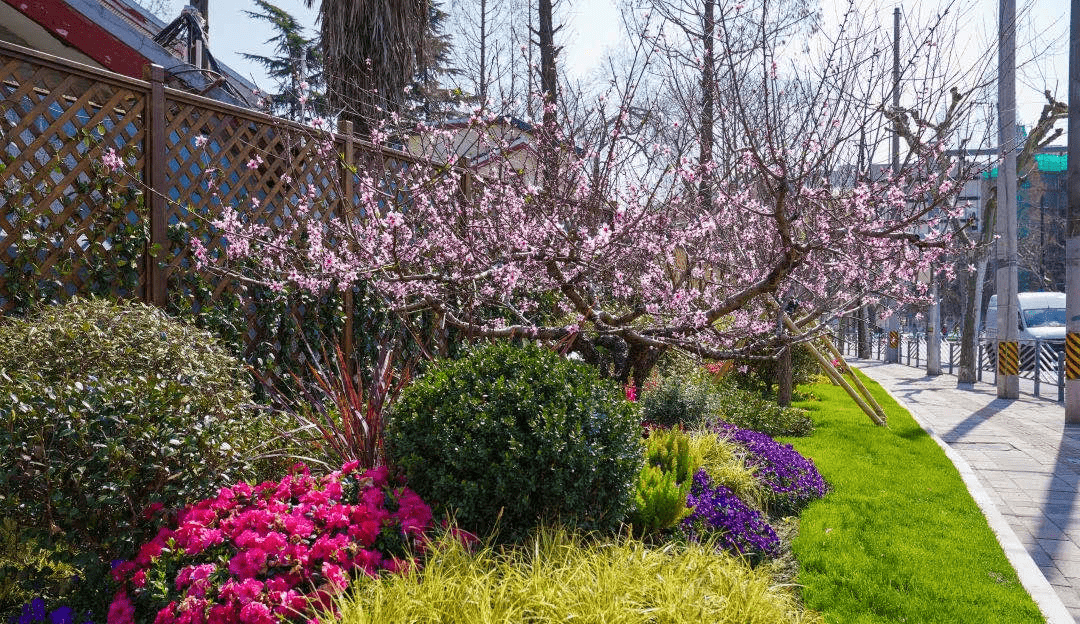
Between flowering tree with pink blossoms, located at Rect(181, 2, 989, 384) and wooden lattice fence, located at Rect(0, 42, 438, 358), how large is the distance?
36cm

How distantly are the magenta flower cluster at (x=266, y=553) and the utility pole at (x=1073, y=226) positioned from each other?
34.6 feet

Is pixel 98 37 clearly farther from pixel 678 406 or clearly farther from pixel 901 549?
pixel 901 549

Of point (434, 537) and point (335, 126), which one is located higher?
point (335, 126)

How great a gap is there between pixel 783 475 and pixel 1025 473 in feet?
11.0

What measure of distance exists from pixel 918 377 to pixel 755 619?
1815 cm

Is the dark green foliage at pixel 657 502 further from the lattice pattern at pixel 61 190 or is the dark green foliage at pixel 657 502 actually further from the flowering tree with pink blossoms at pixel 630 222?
the lattice pattern at pixel 61 190

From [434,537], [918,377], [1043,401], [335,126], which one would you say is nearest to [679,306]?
[434,537]

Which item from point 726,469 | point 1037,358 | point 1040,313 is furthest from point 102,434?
point 1040,313

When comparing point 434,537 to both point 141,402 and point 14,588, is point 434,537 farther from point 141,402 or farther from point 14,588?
point 14,588

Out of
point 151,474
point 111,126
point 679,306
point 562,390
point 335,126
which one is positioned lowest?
point 151,474

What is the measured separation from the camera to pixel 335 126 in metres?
7.17

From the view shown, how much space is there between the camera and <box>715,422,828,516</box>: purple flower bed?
5.08 metres

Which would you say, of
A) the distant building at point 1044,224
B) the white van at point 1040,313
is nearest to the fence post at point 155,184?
the white van at point 1040,313

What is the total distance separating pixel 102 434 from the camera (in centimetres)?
278
